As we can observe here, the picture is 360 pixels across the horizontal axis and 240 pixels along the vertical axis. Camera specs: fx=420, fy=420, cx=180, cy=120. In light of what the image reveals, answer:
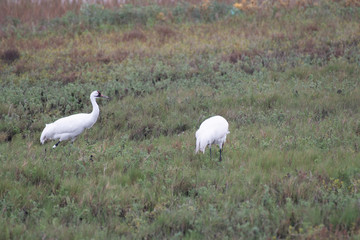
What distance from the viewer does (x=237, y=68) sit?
41.0ft

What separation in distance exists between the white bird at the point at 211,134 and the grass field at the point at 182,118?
249 millimetres

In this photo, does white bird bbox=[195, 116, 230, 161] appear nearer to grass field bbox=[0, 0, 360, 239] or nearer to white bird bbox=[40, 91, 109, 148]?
grass field bbox=[0, 0, 360, 239]

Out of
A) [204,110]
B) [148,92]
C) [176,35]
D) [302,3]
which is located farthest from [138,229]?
[302,3]

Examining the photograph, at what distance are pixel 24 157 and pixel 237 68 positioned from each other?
7367mm

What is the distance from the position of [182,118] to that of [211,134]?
8.20ft

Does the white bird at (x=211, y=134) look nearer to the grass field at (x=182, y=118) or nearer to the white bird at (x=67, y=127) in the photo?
the grass field at (x=182, y=118)

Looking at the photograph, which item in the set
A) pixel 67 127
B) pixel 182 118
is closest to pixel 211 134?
pixel 182 118

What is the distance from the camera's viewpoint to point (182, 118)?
9367 millimetres

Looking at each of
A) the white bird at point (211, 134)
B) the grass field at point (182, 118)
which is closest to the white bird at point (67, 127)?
the grass field at point (182, 118)

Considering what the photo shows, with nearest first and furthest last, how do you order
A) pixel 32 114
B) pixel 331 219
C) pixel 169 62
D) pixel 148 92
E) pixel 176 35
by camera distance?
pixel 331 219
pixel 32 114
pixel 148 92
pixel 169 62
pixel 176 35

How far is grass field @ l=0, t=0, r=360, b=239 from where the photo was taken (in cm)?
468

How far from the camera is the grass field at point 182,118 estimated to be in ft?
15.4

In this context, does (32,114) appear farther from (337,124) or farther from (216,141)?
(337,124)

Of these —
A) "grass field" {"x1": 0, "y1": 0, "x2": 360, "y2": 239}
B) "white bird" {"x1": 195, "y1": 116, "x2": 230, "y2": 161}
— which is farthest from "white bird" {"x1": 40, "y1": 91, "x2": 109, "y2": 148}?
"white bird" {"x1": 195, "y1": 116, "x2": 230, "y2": 161}
